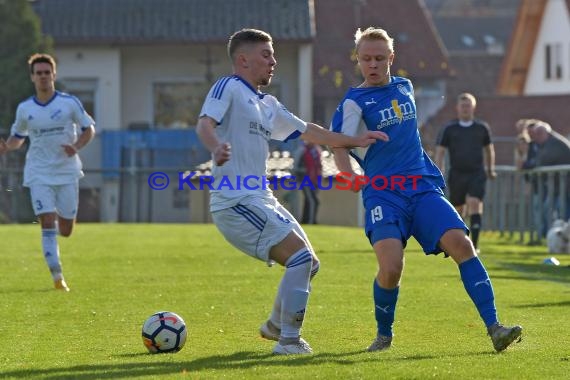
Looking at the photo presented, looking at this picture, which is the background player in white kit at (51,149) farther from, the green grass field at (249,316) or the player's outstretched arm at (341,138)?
the player's outstretched arm at (341,138)

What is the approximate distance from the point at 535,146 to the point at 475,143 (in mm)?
4609

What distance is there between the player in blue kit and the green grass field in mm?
395

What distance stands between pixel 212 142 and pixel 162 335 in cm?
139

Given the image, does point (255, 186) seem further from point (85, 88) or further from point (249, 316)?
point (85, 88)

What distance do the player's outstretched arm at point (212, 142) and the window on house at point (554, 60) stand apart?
52.2 m

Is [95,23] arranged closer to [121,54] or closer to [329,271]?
[121,54]

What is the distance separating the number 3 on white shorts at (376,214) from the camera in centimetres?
911

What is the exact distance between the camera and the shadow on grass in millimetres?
8211

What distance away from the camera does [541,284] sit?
1459 cm

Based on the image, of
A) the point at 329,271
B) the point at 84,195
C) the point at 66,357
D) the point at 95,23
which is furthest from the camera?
Result: the point at 95,23

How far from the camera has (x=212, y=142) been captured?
8.60 metres

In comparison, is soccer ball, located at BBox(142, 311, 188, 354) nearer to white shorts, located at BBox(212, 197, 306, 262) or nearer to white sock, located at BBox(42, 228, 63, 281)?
white shorts, located at BBox(212, 197, 306, 262)

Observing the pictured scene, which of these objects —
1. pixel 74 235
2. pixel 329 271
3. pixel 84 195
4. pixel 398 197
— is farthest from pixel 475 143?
pixel 84 195

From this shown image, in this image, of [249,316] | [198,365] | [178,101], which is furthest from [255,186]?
[178,101]
